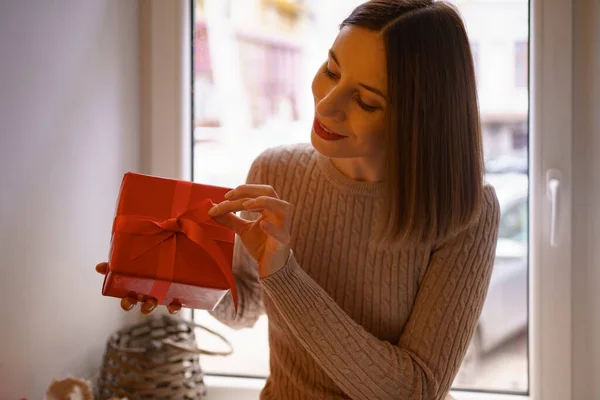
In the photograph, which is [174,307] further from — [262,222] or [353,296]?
[353,296]

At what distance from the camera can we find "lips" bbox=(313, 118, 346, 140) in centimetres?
100

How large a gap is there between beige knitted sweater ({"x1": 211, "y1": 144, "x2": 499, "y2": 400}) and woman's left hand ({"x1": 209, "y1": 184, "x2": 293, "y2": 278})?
0.09ft

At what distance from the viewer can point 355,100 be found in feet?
3.22

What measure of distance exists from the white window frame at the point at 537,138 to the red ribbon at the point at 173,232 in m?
0.64

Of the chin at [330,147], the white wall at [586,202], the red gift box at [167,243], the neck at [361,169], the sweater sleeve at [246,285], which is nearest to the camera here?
the red gift box at [167,243]

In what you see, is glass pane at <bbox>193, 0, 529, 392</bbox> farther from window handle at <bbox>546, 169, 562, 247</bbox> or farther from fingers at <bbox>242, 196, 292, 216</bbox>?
fingers at <bbox>242, 196, 292, 216</bbox>

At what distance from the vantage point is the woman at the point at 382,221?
963mm

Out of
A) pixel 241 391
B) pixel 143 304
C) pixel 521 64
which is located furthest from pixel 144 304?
pixel 521 64

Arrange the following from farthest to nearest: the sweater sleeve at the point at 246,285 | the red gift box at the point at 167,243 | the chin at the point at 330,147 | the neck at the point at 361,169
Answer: the sweater sleeve at the point at 246,285
the neck at the point at 361,169
the chin at the point at 330,147
the red gift box at the point at 167,243

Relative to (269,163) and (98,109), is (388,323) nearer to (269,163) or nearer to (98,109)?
(269,163)

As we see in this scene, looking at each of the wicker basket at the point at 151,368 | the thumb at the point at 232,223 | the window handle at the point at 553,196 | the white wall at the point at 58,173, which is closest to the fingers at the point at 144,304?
the thumb at the point at 232,223

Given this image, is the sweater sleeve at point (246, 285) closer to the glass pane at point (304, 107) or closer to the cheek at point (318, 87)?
the cheek at point (318, 87)

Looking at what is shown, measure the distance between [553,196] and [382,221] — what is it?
1.72ft

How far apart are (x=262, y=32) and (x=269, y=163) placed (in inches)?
18.9
